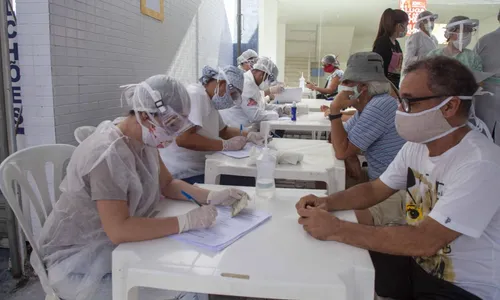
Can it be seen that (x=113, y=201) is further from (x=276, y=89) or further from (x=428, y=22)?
(x=276, y=89)

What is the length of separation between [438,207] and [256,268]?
0.56 m

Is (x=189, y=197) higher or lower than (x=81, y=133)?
lower

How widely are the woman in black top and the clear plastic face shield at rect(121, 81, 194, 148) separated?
9.02 ft

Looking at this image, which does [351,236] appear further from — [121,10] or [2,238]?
[121,10]

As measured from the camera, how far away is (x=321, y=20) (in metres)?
12.0

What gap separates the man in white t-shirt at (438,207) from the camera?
1.09m

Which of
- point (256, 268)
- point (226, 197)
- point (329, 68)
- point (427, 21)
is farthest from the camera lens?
point (329, 68)

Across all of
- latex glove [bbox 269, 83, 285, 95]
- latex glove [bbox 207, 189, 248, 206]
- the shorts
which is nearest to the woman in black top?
latex glove [bbox 269, 83, 285, 95]

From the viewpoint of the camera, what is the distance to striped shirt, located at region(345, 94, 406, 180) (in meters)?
2.05

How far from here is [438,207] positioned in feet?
3.63

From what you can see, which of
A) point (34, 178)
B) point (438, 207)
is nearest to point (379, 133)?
point (438, 207)

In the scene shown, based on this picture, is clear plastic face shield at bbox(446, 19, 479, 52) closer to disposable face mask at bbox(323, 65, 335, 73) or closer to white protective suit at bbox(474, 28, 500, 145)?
white protective suit at bbox(474, 28, 500, 145)

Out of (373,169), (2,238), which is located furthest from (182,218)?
(2,238)

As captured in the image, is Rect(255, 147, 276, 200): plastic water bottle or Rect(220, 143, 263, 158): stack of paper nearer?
Rect(255, 147, 276, 200): plastic water bottle
